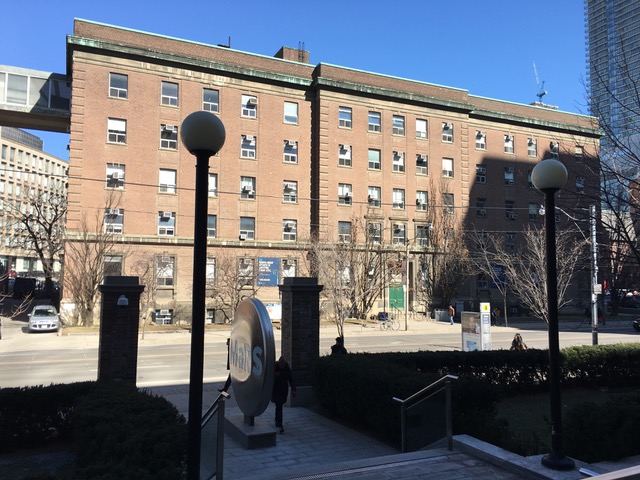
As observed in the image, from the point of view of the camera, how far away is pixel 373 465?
652 cm

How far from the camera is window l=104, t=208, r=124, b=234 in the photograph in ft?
116

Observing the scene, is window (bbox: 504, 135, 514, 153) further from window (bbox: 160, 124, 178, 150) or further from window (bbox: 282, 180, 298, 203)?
window (bbox: 160, 124, 178, 150)

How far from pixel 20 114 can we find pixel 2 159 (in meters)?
82.8

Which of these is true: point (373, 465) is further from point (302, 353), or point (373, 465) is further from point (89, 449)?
point (302, 353)

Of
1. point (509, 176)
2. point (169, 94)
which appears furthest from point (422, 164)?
point (169, 94)

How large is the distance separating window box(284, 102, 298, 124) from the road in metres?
17.6

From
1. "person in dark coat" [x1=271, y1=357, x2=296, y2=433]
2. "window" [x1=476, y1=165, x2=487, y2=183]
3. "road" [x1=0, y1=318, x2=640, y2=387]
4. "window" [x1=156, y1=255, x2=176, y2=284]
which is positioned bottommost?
"road" [x1=0, y1=318, x2=640, y2=387]

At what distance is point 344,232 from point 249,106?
1316 centimetres

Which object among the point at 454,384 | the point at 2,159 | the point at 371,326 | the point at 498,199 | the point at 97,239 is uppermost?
the point at 2,159

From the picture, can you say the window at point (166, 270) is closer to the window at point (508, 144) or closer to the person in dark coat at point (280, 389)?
the person in dark coat at point (280, 389)

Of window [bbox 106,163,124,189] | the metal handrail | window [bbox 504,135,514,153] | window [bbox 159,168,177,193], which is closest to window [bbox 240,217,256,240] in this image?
window [bbox 159,168,177,193]

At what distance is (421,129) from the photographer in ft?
154

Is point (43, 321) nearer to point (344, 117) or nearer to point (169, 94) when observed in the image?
point (169, 94)

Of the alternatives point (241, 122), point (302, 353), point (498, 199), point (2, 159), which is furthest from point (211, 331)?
point (2, 159)
